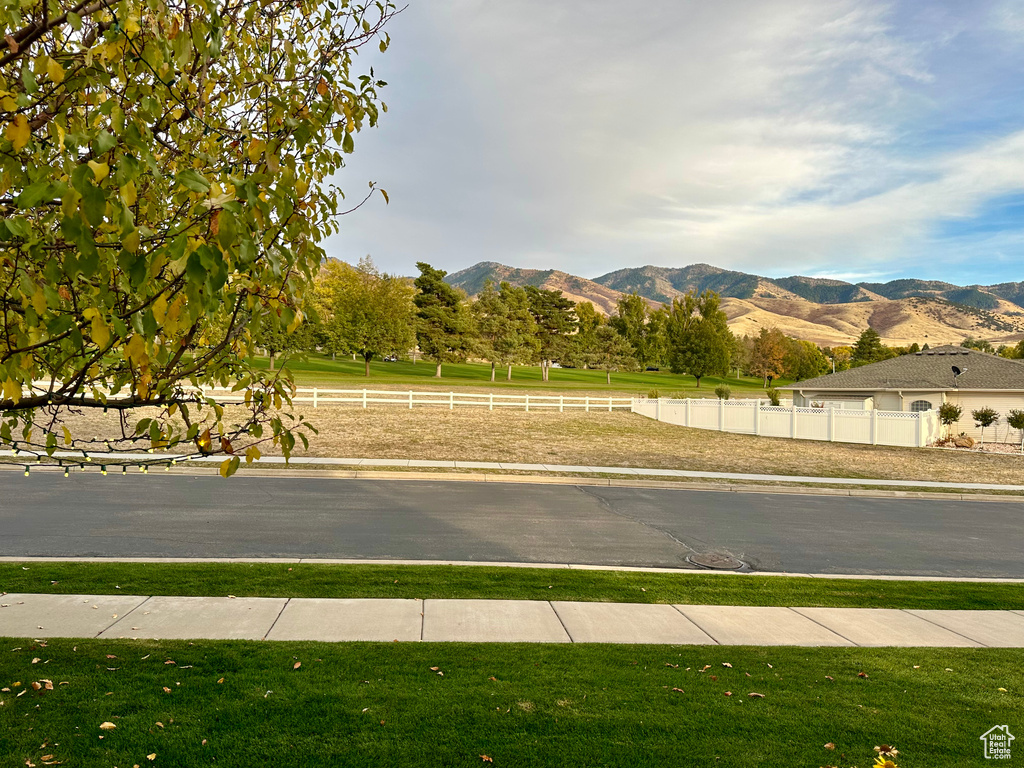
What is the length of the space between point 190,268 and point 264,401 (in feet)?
6.06

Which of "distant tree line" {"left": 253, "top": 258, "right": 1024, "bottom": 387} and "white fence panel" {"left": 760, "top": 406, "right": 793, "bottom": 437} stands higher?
"distant tree line" {"left": 253, "top": 258, "right": 1024, "bottom": 387}

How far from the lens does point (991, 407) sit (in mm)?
33938

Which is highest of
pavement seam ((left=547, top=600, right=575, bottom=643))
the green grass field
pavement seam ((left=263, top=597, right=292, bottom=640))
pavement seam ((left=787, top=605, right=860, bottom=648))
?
the green grass field

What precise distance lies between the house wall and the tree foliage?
3871 centimetres

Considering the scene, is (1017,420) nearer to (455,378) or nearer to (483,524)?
(483,524)

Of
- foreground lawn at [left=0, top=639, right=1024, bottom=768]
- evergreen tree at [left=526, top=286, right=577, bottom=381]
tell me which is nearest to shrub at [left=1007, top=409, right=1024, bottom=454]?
foreground lawn at [left=0, top=639, right=1024, bottom=768]

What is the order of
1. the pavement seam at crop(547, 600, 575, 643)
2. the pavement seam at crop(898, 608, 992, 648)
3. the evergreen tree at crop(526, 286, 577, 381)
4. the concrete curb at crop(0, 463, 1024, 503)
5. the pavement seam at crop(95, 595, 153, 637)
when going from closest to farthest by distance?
1. the pavement seam at crop(95, 595, 153, 637)
2. the pavement seam at crop(547, 600, 575, 643)
3. the pavement seam at crop(898, 608, 992, 648)
4. the concrete curb at crop(0, 463, 1024, 503)
5. the evergreen tree at crop(526, 286, 577, 381)

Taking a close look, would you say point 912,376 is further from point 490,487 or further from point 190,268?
point 190,268

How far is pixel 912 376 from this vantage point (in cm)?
3741

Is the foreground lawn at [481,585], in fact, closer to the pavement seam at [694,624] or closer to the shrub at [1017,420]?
the pavement seam at [694,624]

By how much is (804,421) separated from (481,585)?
26.7 metres

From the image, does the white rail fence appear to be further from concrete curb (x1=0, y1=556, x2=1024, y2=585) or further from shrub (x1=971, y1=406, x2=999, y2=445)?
concrete curb (x1=0, y1=556, x2=1024, y2=585)

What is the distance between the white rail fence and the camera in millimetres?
31822

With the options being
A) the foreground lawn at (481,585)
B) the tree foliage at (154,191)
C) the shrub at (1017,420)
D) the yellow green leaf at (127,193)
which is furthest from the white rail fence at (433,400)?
the yellow green leaf at (127,193)
